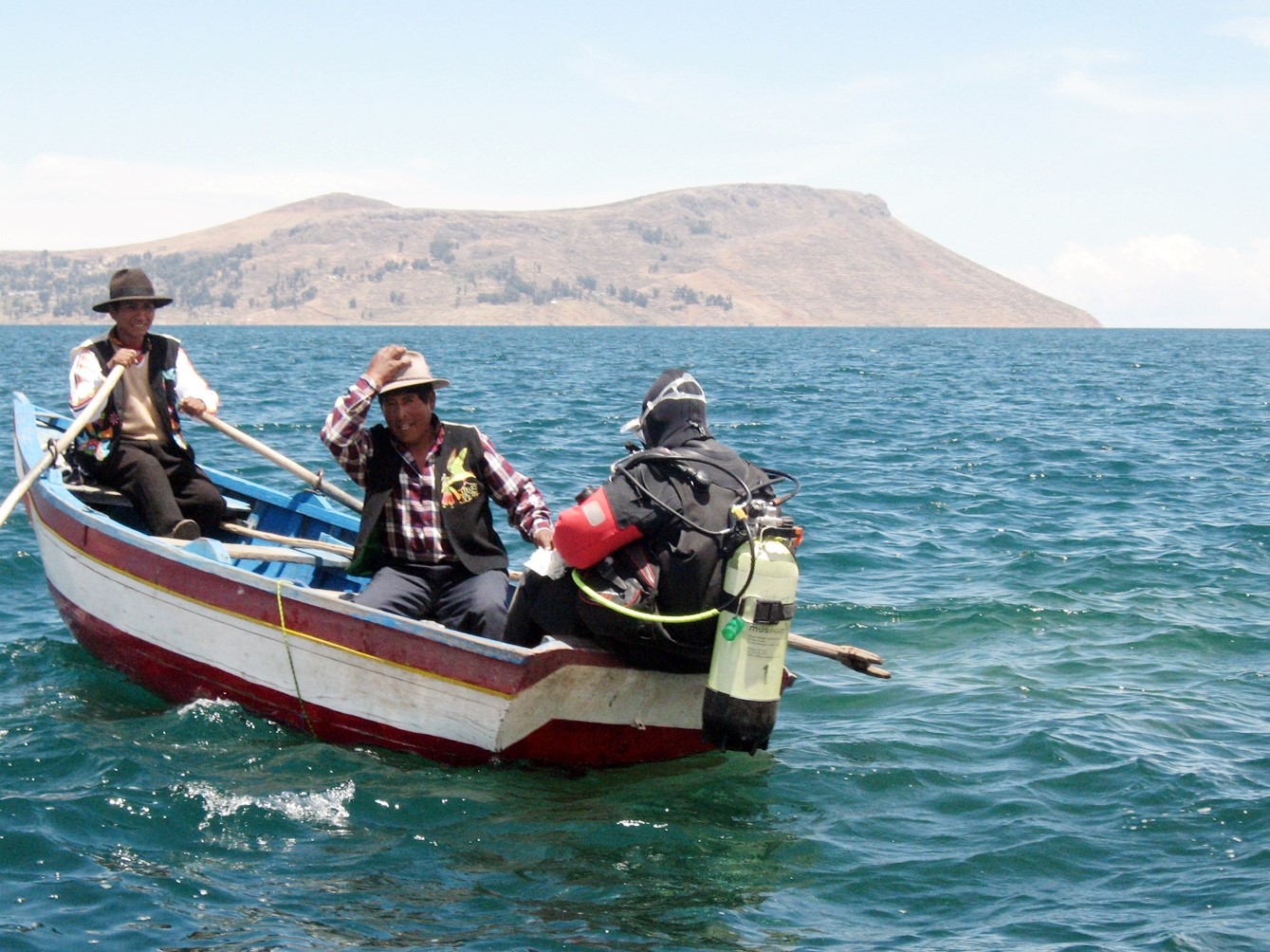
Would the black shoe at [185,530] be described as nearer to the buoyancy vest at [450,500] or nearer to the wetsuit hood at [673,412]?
the buoyancy vest at [450,500]

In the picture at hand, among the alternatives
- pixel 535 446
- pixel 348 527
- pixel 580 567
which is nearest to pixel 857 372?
pixel 535 446

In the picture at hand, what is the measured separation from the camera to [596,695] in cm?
704

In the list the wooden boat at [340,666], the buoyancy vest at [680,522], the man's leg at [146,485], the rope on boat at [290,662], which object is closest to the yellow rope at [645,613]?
the buoyancy vest at [680,522]

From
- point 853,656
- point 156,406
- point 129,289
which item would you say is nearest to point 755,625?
point 853,656

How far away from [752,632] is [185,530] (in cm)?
438

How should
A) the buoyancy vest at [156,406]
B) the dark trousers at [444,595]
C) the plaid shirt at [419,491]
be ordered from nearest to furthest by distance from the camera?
1. the plaid shirt at [419,491]
2. the dark trousers at [444,595]
3. the buoyancy vest at [156,406]

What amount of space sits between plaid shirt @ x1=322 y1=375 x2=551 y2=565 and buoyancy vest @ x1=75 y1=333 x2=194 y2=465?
7.83ft

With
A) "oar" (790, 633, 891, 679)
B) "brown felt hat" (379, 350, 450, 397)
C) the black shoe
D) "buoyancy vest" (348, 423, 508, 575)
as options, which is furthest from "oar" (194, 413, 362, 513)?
"oar" (790, 633, 891, 679)

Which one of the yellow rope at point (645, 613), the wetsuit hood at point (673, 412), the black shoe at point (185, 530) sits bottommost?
the black shoe at point (185, 530)

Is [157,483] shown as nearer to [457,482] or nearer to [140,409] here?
[140,409]

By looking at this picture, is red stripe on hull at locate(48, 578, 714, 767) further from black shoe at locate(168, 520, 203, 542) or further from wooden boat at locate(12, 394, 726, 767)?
black shoe at locate(168, 520, 203, 542)

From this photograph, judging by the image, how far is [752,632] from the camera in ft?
21.5

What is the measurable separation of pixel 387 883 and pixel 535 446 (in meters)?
15.3

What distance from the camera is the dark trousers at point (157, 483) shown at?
9148 mm
